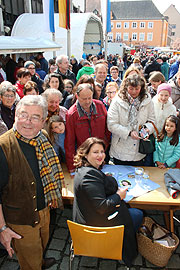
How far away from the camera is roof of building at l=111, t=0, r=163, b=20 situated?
196 ft

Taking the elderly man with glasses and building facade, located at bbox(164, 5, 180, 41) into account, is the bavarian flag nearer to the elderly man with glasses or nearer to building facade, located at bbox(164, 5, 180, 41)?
the elderly man with glasses

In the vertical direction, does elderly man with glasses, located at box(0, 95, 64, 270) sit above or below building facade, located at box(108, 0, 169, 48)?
below

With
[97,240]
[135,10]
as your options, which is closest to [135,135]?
[97,240]

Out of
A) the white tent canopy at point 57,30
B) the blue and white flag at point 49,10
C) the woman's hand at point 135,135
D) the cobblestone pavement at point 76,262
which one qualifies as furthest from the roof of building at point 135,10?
the cobblestone pavement at point 76,262

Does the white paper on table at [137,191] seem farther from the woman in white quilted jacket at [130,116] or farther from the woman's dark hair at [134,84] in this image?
the woman's dark hair at [134,84]

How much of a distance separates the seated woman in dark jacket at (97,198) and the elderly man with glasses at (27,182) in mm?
253

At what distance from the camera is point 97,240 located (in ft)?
6.23

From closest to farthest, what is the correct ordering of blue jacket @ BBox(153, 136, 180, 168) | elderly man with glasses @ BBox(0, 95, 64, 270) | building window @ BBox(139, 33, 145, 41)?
elderly man with glasses @ BBox(0, 95, 64, 270) → blue jacket @ BBox(153, 136, 180, 168) → building window @ BBox(139, 33, 145, 41)

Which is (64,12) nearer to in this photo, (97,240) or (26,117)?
(26,117)

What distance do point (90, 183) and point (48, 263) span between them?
1.19 metres

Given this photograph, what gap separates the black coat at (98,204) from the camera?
2.02 meters

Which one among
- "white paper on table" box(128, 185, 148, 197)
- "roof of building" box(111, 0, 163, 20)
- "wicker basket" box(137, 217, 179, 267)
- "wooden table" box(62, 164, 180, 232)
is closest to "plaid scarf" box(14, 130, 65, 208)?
"wooden table" box(62, 164, 180, 232)

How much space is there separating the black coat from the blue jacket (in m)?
1.38

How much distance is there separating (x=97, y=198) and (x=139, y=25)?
6718cm
